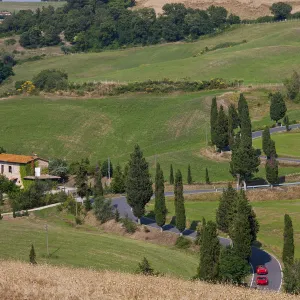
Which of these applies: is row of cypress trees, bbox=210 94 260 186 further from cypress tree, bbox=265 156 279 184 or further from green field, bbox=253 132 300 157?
green field, bbox=253 132 300 157

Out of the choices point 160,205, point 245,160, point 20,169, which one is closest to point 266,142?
point 245,160

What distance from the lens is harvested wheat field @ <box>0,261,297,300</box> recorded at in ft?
103

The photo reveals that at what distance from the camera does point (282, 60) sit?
15862 cm

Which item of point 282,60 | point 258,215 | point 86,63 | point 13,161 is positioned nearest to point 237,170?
point 258,215

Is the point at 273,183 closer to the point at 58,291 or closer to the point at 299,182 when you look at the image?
the point at 299,182

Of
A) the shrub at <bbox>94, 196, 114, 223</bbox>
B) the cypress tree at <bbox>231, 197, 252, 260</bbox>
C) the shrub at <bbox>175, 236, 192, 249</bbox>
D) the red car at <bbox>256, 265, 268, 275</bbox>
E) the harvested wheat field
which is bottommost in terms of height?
the shrub at <bbox>175, 236, 192, 249</bbox>

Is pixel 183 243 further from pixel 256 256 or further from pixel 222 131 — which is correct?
pixel 222 131

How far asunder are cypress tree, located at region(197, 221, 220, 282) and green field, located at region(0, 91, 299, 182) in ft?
170

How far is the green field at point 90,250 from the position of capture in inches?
2178

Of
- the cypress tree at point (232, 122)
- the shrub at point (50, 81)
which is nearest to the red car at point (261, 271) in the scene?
the cypress tree at point (232, 122)

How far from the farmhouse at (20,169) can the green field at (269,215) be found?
19936mm

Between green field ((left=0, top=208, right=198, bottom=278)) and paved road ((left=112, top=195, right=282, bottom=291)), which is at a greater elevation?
green field ((left=0, top=208, right=198, bottom=278))

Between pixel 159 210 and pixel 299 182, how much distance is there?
22.0 metres

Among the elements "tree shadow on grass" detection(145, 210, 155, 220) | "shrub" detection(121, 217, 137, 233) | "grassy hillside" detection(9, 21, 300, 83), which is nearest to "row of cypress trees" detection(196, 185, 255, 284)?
"shrub" detection(121, 217, 137, 233)
